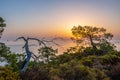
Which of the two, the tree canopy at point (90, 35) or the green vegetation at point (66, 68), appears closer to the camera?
the green vegetation at point (66, 68)

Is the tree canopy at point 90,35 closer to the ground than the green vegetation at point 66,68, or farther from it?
farther from it

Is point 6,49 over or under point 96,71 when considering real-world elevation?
over

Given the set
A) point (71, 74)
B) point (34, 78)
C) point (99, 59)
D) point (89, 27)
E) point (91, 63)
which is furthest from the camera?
point (89, 27)

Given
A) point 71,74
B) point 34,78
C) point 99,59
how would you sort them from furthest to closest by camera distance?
point 99,59
point 71,74
point 34,78

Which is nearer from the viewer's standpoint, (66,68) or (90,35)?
(66,68)

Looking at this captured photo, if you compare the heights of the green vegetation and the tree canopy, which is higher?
the tree canopy

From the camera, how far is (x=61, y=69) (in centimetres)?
1325

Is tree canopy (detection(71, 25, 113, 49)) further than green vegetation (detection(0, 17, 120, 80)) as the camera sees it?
Yes

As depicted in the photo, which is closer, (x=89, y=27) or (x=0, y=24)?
Result: (x=0, y=24)

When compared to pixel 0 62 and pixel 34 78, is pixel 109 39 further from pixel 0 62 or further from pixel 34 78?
pixel 34 78

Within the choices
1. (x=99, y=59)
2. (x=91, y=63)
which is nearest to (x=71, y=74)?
(x=91, y=63)

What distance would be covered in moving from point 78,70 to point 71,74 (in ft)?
1.30

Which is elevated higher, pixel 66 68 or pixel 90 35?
pixel 90 35

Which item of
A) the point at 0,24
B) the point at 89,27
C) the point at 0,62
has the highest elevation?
the point at 89,27
